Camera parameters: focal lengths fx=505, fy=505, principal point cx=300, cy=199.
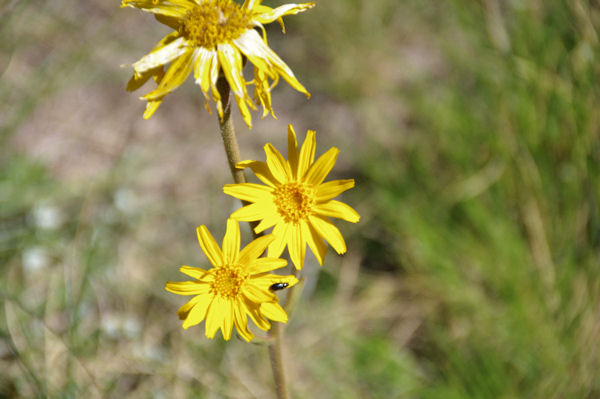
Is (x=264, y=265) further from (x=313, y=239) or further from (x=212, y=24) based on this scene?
(x=212, y=24)

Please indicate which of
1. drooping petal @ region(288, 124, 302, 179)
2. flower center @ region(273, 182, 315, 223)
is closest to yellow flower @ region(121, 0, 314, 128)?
drooping petal @ region(288, 124, 302, 179)

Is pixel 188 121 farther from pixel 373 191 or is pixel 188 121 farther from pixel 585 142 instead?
pixel 585 142

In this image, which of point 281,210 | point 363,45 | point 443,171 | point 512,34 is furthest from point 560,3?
point 281,210

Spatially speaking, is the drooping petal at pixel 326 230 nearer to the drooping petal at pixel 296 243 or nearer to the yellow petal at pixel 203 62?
the drooping petal at pixel 296 243

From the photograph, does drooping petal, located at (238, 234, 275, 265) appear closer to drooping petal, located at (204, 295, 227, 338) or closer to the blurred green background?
drooping petal, located at (204, 295, 227, 338)

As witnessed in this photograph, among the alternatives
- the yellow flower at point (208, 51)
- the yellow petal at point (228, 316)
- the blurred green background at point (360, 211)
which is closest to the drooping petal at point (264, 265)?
the yellow petal at point (228, 316)

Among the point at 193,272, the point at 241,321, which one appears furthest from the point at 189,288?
the point at 241,321

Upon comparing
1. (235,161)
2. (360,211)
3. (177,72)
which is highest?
(360,211)
